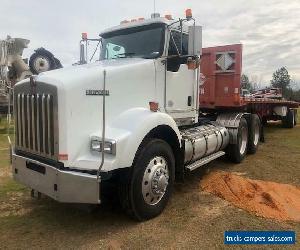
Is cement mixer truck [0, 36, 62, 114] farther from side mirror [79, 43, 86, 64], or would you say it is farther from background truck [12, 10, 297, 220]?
background truck [12, 10, 297, 220]

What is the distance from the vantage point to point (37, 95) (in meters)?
4.41

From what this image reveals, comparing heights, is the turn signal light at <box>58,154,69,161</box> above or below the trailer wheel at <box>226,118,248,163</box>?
above

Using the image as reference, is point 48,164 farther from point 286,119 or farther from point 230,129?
point 286,119

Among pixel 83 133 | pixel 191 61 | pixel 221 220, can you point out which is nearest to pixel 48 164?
Answer: pixel 83 133

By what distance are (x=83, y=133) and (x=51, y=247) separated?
4.49ft

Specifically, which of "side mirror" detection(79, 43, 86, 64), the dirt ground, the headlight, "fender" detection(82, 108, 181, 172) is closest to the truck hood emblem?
"fender" detection(82, 108, 181, 172)

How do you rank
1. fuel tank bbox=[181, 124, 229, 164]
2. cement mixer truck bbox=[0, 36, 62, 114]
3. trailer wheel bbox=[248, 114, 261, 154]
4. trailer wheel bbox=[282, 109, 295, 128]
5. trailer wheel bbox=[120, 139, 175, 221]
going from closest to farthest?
1. trailer wheel bbox=[120, 139, 175, 221]
2. fuel tank bbox=[181, 124, 229, 164]
3. trailer wheel bbox=[248, 114, 261, 154]
4. trailer wheel bbox=[282, 109, 295, 128]
5. cement mixer truck bbox=[0, 36, 62, 114]

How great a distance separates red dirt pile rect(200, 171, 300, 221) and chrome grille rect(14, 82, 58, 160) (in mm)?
2916

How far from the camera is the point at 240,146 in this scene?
853cm

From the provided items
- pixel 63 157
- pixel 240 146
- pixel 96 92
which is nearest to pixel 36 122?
pixel 63 157

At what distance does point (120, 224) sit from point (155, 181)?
28.7 inches

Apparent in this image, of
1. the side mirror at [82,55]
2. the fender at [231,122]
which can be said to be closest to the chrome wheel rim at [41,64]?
the side mirror at [82,55]

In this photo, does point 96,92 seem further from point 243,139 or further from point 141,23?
point 243,139

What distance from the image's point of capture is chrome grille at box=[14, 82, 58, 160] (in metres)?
4.24
